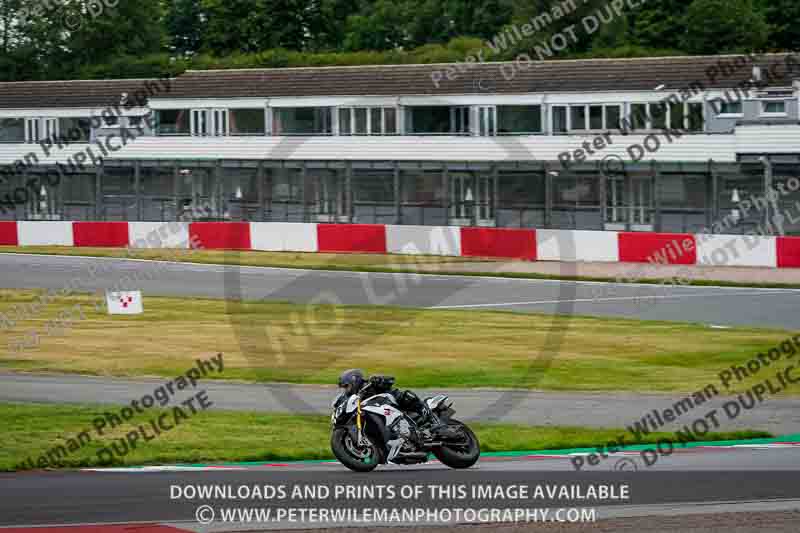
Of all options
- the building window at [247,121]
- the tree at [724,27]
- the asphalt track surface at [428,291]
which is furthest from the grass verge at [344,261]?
the tree at [724,27]

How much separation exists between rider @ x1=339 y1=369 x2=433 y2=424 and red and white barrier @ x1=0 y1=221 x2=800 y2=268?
940 inches

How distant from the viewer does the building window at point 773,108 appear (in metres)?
47.9

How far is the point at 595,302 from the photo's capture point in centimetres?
3228

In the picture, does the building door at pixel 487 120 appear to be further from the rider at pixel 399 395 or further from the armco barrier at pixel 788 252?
the rider at pixel 399 395

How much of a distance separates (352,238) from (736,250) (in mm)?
12541

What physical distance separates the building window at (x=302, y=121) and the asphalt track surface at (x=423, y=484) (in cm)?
4548

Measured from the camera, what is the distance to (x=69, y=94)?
69.2m

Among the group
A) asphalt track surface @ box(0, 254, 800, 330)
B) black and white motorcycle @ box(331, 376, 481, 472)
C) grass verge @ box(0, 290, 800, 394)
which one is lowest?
asphalt track surface @ box(0, 254, 800, 330)

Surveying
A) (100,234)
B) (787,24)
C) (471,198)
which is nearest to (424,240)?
(471,198)

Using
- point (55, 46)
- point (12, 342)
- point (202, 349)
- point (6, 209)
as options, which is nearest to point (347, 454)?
point (202, 349)

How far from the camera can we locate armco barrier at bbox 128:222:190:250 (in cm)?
4588

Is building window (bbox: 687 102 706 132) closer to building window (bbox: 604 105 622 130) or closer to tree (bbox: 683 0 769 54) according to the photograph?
building window (bbox: 604 105 622 130)

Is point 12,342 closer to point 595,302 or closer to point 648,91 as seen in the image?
point 595,302

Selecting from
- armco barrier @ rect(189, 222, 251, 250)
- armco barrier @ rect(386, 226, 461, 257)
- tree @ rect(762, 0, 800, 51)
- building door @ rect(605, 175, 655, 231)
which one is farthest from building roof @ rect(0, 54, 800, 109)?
tree @ rect(762, 0, 800, 51)
